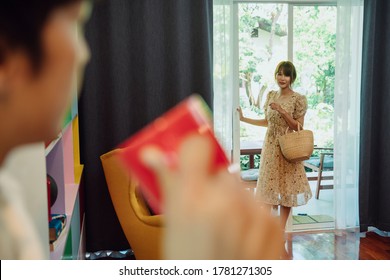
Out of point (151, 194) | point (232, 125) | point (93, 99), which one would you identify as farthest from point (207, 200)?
point (232, 125)

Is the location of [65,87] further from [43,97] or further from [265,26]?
[265,26]

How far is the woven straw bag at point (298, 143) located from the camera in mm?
2373

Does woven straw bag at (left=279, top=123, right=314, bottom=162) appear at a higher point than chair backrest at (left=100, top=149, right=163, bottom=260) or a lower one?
higher

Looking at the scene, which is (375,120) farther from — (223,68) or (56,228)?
(56,228)

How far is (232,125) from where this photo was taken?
2748mm

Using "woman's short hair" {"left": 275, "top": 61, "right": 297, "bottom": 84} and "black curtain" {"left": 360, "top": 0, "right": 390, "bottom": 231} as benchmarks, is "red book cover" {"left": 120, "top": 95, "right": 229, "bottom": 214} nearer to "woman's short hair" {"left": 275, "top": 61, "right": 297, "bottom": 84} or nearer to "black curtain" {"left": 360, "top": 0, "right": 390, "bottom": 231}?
"woman's short hair" {"left": 275, "top": 61, "right": 297, "bottom": 84}

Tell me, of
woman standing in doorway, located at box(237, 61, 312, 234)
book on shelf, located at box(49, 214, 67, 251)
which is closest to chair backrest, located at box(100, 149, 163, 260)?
book on shelf, located at box(49, 214, 67, 251)

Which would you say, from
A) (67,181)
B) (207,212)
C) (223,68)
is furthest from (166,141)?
(223,68)

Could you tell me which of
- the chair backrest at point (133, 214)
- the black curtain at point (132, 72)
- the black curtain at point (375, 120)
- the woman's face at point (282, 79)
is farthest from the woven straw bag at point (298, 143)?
the chair backrest at point (133, 214)

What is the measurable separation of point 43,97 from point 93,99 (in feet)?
7.41

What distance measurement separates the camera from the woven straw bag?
237cm

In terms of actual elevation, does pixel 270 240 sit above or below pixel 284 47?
below

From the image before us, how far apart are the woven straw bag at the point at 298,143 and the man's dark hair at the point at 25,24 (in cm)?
216

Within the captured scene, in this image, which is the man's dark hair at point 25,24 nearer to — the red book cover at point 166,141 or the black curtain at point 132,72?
the red book cover at point 166,141
